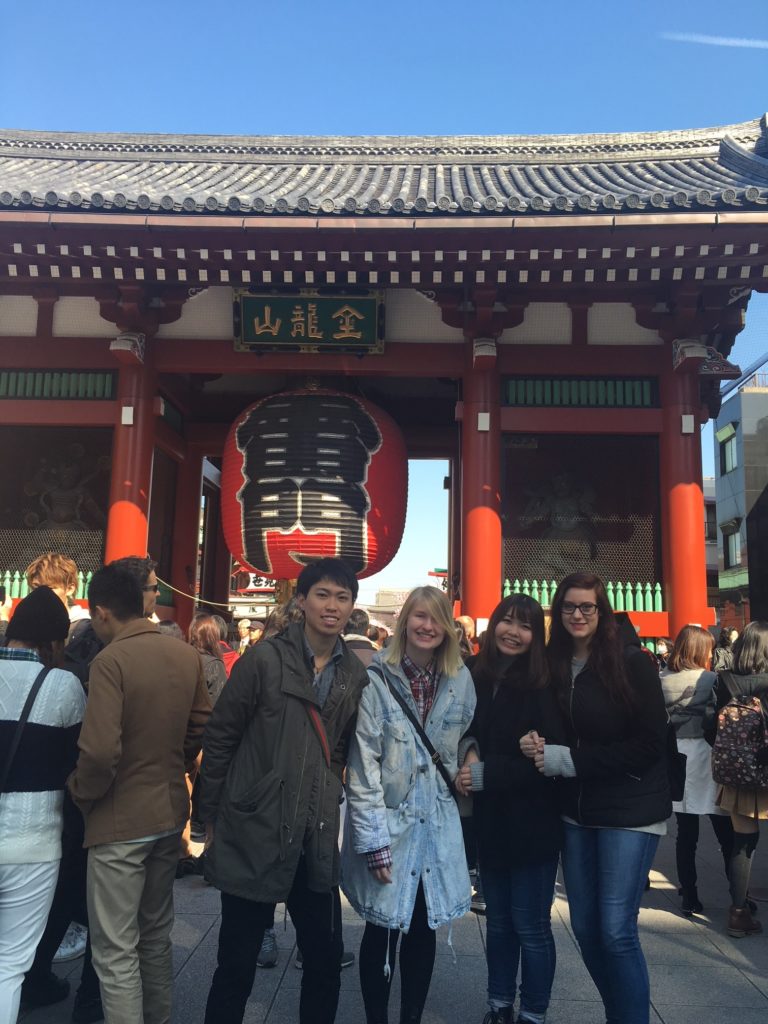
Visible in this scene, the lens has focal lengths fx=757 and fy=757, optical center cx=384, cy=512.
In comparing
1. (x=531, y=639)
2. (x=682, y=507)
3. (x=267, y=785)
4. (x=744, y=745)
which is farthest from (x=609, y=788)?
(x=682, y=507)

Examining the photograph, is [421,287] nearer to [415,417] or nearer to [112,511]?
[415,417]

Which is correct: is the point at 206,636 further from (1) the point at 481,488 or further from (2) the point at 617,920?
(1) the point at 481,488

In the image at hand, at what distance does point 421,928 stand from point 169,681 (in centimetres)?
128

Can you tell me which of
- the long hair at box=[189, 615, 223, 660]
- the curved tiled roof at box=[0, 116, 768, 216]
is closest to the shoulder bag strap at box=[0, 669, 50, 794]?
the long hair at box=[189, 615, 223, 660]

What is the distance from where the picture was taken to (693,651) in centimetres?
451

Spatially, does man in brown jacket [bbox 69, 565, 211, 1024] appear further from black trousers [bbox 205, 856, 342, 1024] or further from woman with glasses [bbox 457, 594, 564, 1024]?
woman with glasses [bbox 457, 594, 564, 1024]

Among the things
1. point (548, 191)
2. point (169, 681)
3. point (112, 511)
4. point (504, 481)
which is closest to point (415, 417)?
point (504, 481)

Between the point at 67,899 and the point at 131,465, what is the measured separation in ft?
17.9

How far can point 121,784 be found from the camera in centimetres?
256

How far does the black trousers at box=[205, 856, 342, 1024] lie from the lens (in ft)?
8.00

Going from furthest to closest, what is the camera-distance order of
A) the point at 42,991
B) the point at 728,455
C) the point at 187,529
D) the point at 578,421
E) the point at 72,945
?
Result: the point at 728,455, the point at 187,529, the point at 578,421, the point at 72,945, the point at 42,991

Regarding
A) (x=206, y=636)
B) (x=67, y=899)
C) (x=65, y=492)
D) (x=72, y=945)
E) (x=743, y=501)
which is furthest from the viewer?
(x=743, y=501)

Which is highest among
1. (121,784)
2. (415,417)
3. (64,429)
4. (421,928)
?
(415,417)

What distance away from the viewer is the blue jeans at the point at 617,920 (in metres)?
2.58
